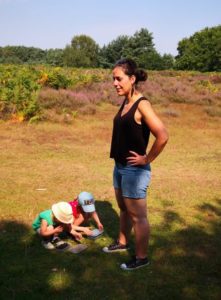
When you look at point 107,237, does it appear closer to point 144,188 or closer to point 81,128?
point 144,188

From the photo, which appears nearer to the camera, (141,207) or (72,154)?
(141,207)

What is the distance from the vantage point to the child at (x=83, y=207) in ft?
15.4

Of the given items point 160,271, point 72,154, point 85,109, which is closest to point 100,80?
point 85,109

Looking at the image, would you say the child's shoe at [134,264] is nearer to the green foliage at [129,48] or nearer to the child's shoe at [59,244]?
the child's shoe at [59,244]

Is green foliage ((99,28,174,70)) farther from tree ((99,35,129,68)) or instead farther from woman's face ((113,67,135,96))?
woman's face ((113,67,135,96))

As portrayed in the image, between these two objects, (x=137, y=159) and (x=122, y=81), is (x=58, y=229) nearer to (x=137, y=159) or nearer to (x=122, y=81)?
(x=137, y=159)

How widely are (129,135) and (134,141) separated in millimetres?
72

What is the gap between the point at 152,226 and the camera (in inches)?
211

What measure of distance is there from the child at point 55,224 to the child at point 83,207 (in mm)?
187

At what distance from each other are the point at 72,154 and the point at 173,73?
23269 mm

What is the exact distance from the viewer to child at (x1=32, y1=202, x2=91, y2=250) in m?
4.45

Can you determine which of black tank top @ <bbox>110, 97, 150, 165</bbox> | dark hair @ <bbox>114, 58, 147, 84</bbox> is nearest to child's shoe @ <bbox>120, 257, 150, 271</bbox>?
black tank top @ <bbox>110, 97, 150, 165</bbox>

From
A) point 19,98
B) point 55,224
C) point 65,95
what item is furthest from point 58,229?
point 65,95

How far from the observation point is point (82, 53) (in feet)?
228
